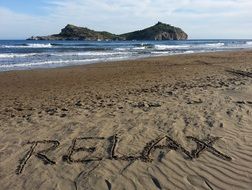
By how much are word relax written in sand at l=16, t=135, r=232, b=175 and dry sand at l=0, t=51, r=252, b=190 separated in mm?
14

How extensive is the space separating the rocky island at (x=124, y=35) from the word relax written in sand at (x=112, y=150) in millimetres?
110196

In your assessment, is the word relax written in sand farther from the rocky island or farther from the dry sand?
the rocky island

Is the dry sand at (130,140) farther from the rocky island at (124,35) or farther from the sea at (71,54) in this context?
the rocky island at (124,35)

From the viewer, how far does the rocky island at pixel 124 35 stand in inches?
4567

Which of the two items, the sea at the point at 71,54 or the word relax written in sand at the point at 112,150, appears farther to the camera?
the sea at the point at 71,54

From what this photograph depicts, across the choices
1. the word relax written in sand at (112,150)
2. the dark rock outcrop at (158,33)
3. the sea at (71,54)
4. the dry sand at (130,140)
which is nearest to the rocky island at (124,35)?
the dark rock outcrop at (158,33)

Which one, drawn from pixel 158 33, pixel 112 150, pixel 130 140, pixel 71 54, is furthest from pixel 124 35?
pixel 112 150

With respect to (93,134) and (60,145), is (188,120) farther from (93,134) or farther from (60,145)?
(60,145)

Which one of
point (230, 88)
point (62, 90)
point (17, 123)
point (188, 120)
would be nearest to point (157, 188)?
point (188, 120)

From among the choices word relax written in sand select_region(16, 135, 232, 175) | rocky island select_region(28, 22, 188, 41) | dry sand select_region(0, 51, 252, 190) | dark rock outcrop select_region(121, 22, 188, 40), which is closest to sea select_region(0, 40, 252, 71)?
dry sand select_region(0, 51, 252, 190)

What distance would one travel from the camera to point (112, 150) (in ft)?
17.7

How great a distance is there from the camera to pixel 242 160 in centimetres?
505

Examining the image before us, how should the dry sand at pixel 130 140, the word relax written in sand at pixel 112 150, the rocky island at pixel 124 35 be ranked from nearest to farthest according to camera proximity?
the dry sand at pixel 130 140, the word relax written in sand at pixel 112 150, the rocky island at pixel 124 35

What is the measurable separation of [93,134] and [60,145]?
2.20 ft
